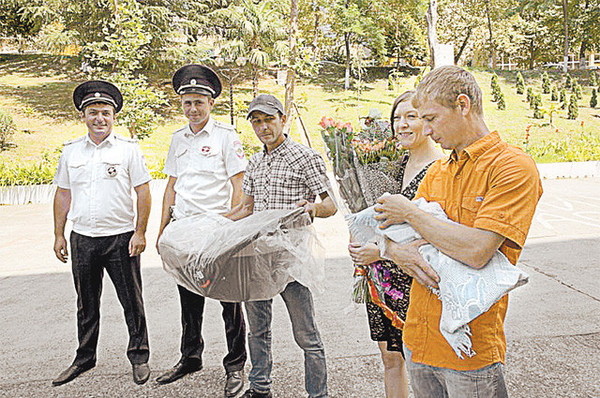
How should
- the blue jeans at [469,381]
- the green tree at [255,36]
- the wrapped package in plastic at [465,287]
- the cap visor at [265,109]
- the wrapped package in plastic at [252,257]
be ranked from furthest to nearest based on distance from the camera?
the green tree at [255,36]
the cap visor at [265,109]
the wrapped package in plastic at [252,257]
the blue jeans at [469,381]
the wrapped package in plastic at [465,287]

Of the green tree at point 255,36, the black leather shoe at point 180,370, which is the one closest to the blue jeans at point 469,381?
the black leather shoe at point 180,370

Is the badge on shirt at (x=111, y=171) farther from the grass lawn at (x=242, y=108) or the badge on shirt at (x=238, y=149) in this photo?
the grass lawn at (x=242, y=108)

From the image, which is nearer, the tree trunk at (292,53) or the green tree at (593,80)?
the tree trunk at (292,53)

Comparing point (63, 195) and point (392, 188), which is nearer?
point (392, 188)

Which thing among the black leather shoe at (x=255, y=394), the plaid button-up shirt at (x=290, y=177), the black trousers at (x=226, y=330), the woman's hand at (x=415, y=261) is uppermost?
the plaid button-up shirt at (x=290, y=177)

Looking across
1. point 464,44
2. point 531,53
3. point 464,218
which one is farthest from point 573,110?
point 464,218

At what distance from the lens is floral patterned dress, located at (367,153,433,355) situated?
218 centimetres

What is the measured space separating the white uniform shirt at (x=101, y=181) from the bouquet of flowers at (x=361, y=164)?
157cm

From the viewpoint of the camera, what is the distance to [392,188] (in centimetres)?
219

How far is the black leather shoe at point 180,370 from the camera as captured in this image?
3163mm

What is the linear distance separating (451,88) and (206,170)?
6.14 ft

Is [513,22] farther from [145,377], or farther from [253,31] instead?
[145,377]

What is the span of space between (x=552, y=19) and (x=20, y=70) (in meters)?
25.0

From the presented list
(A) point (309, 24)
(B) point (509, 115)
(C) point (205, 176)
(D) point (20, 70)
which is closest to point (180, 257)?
(C) point (205, 176)
